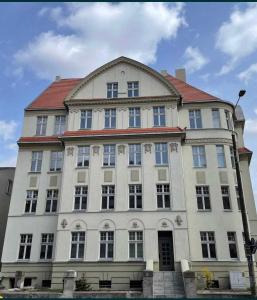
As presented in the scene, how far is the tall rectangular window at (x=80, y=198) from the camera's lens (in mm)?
24906

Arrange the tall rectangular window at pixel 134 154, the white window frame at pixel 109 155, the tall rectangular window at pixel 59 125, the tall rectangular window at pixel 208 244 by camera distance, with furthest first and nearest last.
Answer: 1. the tall rectangular window at pixel 59 125
2. the white window frame at pixel 109 155
3. the tall rectangular window at pixel 134 154
4. the tall rectangular window at pixel 208 244

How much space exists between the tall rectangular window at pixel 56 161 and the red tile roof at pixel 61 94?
4.59 m

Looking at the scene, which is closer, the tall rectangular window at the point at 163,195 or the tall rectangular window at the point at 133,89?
the tall rectangular window at the point at 163,195

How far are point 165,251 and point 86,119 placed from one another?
13.2 metres

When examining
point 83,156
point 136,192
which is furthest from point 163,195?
point 83,156

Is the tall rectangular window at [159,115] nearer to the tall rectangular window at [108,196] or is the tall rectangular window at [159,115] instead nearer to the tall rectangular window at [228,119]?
the tall rectangular window at [228,119]

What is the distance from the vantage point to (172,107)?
27594 mm

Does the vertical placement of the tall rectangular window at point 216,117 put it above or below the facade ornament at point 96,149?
above

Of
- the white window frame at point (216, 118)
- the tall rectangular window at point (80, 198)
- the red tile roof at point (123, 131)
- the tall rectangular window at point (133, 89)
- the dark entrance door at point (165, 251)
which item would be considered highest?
the tall rectangular window at point (133, 89)

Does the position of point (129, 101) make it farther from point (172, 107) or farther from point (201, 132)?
point (201, 132)

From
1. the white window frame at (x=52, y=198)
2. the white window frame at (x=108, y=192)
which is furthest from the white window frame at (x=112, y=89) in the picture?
the white window frame at (x=52, y=198)

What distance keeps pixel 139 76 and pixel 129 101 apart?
2980mm

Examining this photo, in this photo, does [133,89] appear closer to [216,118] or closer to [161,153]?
[161,153]

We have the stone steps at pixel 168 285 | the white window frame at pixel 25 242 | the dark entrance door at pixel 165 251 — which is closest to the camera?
the stone steps at pixel 168 285
